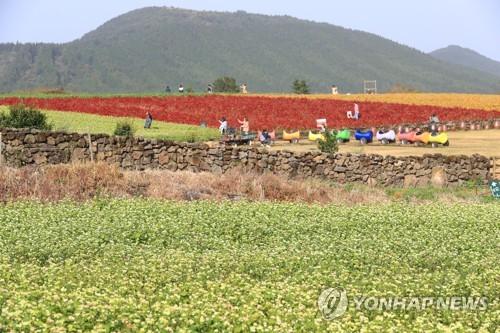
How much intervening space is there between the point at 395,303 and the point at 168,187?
40.4 feet

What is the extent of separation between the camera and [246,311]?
422 inches

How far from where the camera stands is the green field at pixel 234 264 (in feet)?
34.4

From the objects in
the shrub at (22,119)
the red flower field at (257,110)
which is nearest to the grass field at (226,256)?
the shrub at (22,119)

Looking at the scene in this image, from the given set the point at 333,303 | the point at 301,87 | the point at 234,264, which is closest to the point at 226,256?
the point at 234,264

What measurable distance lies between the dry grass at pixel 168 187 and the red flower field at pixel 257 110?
824 inches

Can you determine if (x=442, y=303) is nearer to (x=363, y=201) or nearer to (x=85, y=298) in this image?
(x=85, y=298)

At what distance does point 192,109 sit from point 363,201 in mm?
32408

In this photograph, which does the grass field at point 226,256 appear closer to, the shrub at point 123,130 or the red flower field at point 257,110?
the shrub at point 123,130

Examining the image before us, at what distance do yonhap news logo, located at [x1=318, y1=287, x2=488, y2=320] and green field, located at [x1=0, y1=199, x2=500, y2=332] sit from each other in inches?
4.8

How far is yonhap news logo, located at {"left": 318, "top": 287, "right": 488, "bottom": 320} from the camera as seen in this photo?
1149 centimetres

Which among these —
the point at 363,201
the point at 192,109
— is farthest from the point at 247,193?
the point at 192,109

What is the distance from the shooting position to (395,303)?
462 inches

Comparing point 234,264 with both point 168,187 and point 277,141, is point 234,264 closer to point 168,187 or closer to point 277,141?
point 168,187

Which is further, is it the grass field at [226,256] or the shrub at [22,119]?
the shrub at [22,119]
